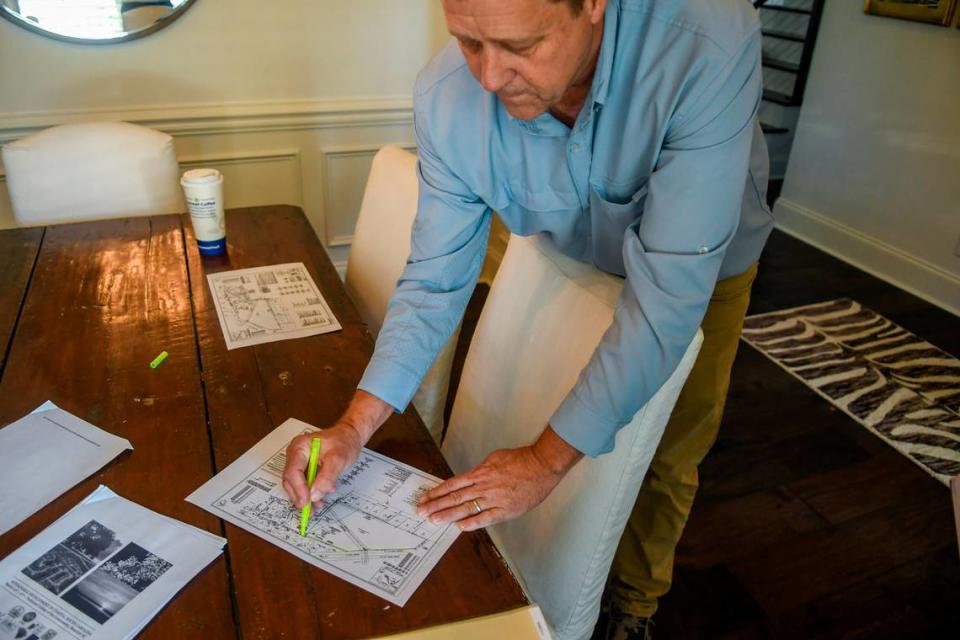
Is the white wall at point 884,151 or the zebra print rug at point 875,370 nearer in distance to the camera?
the zebra print rug at point 875,370

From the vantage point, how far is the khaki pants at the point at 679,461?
132 centimetres

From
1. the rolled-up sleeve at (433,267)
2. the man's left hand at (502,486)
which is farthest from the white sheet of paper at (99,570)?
the rolled-up sleeve at (433,267)

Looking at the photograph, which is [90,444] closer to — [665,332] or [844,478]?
[665,332]

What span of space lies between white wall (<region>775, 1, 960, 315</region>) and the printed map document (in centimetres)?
291

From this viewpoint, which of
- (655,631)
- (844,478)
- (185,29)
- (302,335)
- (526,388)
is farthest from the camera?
(185,29)

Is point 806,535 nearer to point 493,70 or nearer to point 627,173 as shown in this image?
point 627,173

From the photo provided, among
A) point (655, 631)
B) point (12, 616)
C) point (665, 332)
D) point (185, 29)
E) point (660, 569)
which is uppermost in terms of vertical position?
point (185, 29)

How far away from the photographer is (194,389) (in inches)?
42.9

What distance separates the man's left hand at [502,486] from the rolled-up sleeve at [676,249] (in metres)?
0.04

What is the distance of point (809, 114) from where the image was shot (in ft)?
11.5

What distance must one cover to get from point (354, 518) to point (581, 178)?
556 millimetres

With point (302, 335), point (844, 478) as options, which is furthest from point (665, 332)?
point (844, 478)

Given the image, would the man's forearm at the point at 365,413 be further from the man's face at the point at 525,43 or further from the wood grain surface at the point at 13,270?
the wood grain surface at the point at 13,270

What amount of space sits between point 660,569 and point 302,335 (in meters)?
0.85
